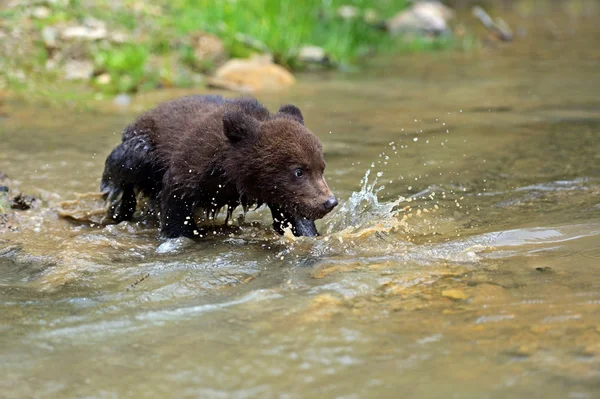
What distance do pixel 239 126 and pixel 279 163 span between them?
14.2 inches

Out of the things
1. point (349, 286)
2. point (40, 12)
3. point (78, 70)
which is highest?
point (40, 12)

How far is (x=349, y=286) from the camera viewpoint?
4094 mm

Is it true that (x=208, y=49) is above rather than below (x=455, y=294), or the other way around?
above

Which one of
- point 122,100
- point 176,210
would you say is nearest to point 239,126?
point 176,210

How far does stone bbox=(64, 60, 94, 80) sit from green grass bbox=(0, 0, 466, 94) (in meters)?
0.11

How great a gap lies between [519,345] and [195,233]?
2976 millimetres

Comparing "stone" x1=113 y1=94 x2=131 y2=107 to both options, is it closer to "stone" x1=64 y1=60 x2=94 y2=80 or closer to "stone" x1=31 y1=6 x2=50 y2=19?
"stone" x1=64 y1=60 x2=94 y2=80

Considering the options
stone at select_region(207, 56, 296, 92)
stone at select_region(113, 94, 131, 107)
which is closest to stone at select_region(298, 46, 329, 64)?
stone at select_region(207, 56, 296, 92)

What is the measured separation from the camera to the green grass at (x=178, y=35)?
11.4 metres

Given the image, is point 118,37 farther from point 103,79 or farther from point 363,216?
point 363,216

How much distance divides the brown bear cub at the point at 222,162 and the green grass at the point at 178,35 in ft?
17.6

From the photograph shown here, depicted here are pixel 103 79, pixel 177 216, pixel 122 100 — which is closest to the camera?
pixel 177 216

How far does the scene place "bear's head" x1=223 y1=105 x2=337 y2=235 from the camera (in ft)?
16.6

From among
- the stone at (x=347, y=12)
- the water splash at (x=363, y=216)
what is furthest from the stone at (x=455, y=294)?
the stone at (x=347, y=12)
